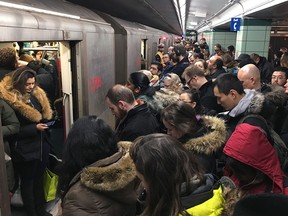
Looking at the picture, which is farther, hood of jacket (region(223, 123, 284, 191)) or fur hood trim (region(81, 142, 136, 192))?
hood of jacket (region(223, 123, 284, 191))

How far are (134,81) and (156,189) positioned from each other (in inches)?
87.3

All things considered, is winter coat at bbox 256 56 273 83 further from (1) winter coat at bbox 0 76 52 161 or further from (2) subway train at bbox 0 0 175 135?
(1) winter coat at bbox 0 76 52 161

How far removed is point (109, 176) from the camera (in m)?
1.55

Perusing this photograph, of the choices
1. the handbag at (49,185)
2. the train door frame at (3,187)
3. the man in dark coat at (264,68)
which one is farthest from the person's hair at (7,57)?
the man in dark coat at (264,68)

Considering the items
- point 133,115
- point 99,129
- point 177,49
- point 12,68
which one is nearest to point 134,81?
point 133,115

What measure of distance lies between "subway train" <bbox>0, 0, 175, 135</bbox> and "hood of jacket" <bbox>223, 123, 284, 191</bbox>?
153cm

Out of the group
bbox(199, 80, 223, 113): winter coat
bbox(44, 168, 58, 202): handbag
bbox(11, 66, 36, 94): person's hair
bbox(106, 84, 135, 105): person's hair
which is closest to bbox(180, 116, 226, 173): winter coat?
bbox(106, 84, 135, 105): person's hair

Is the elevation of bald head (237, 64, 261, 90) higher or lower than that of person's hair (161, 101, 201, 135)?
higher

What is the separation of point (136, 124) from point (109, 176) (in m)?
1.03

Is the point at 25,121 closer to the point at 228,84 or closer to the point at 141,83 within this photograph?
the point at 141,83

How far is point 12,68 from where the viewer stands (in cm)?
356

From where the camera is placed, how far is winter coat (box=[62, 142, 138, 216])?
150 centimetres

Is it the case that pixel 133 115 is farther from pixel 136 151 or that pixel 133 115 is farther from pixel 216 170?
pixel 136 151

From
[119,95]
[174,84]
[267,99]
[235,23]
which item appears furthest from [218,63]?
[235,23]
